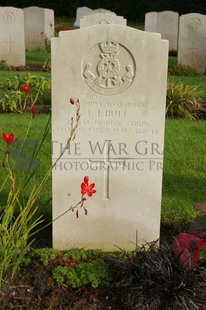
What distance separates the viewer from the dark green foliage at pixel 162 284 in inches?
119

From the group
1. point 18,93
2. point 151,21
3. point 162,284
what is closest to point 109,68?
point 162,284

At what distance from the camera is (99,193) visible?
142 inches

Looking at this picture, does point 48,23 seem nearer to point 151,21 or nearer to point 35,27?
point 35,27

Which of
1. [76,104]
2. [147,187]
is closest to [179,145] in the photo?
[147,187]

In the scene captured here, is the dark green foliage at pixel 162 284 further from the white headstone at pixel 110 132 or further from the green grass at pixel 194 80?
A: the green grass at pixel 194 80

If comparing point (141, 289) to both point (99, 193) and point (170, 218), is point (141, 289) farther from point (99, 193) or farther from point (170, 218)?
point (170, 218)

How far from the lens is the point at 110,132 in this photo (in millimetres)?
3482

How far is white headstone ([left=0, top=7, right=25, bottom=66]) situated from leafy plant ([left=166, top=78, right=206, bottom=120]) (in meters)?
4.48

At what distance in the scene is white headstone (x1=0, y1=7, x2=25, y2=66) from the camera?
10.9 metres

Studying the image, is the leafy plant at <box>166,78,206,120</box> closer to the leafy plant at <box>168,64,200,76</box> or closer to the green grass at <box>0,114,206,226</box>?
the green grass at <box>0,114,206,226</box>

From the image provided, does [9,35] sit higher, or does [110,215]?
[9,35]

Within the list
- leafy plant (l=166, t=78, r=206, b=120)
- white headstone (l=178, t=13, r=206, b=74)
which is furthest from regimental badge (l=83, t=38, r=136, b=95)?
white headstone (l=178, t=13, r=206, b=74)

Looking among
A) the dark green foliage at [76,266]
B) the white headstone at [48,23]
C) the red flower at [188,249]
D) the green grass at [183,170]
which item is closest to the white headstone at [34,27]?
the white headstone at [48,23]

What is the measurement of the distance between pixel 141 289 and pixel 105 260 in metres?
0.43
